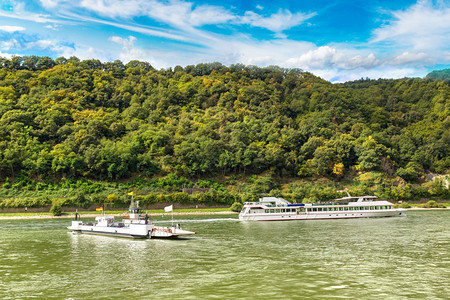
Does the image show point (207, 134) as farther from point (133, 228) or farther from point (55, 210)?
point (133, 228)

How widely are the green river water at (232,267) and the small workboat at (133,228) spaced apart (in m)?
1.53

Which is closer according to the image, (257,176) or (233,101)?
(257,176)

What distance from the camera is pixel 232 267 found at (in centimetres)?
3188

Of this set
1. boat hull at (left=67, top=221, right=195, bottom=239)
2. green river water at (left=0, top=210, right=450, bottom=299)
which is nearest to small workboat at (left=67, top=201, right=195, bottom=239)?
boat hull at (left=67, top=221, right=195, bottom=239)

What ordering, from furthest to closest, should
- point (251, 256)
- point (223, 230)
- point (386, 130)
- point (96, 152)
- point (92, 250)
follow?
1. point (386, 130)
2. point (96, 152)
3. point (223, 230)
4. point (92, 250)
5. point (251, 256)

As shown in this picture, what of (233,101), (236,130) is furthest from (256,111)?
(236,130)

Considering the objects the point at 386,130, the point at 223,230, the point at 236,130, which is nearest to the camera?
the point at 223,230

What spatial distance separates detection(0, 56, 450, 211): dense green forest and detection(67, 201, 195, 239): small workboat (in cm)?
3566

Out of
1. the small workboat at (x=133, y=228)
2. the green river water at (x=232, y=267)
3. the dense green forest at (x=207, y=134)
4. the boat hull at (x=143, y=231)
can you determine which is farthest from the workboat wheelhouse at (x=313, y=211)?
the boat hull at (x=143, y=231)

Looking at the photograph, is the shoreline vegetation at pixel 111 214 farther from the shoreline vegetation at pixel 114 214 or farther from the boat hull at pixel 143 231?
the boat hull at pixel 143 231

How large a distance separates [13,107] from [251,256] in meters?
122

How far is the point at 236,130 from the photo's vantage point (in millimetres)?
130250

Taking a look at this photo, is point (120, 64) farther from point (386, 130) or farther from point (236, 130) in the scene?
point (386, 130)

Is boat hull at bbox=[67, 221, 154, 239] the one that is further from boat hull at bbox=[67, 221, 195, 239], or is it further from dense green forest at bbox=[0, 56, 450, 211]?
dense green forest at bbox=[0, 56, 450, 211]
